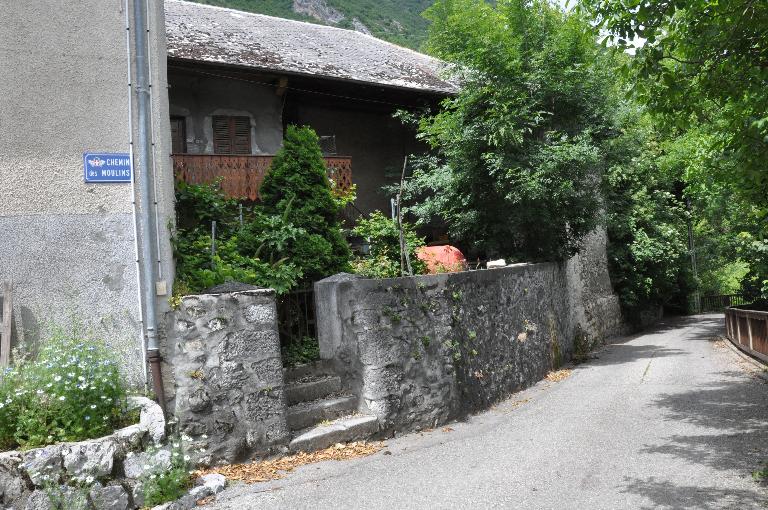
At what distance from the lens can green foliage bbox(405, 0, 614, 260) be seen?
12.0m

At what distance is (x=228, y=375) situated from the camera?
5949mm

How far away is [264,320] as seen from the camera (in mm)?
6230

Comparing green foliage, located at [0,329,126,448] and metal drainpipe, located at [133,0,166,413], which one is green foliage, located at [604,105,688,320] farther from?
green foliage, located at [0,329,126,448]

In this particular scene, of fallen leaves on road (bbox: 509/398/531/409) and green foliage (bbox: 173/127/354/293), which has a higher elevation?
green foliage (bbox: 173/127/354/293)

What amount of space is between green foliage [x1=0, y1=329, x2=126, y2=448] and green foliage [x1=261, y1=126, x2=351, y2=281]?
11.7 feet

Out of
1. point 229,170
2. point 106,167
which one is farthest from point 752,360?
A: point 106,167

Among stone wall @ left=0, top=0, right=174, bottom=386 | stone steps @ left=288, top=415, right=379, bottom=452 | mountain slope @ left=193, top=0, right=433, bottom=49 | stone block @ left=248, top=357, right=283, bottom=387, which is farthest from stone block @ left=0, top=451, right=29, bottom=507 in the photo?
mountain slope @ left=193, top=0, right=433, bottom=49

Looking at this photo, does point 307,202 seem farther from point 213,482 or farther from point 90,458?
point 90,458

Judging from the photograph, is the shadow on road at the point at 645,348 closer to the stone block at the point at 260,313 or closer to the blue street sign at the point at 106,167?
the stone block at the point at 260,313

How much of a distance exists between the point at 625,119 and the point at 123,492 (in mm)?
13760

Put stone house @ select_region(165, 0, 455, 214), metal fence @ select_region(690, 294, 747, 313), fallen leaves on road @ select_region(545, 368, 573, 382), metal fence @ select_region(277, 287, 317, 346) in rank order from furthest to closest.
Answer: metal fence @ select_region(690, 294, 747, 313), stone house @ select_region(165, 0, 455, 214), fallen leaves on road @ select_region(545, 368, 573, 382), metal fence @ select_region(277, 287, 317, 346)

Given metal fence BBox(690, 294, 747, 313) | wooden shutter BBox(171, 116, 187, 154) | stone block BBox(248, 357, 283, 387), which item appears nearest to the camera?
stone block BBox(248, 357, 283, 387)

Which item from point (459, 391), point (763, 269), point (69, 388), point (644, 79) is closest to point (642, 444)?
point (459, 391)

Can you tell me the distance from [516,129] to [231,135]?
579 cm
